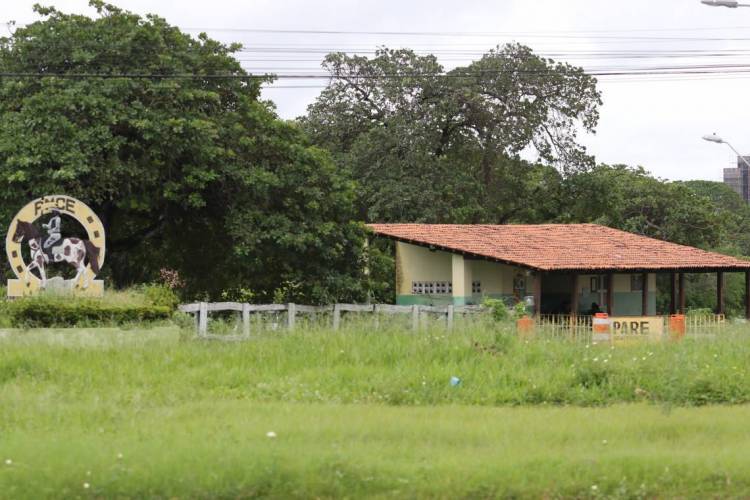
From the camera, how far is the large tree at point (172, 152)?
23.3 metres

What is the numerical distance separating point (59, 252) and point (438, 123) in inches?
934

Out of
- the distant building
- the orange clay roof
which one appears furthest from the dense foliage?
the distant building

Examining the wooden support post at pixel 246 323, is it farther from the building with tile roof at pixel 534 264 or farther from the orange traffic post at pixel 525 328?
the building with tile roof at pixel 534 264

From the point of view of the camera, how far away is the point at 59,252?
20.8 m

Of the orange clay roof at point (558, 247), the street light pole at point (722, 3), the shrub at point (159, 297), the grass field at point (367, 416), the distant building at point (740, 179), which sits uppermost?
the distant building at point (740, 179)

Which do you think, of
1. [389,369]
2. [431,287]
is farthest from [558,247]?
[389,369]

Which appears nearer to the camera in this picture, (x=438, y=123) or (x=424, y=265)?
(x=424, y=265)

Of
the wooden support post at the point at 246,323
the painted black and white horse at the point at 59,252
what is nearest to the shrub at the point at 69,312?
the painted black and white horse at the point at 59,252

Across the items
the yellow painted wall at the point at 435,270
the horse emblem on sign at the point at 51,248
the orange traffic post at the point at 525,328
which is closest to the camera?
the orange traffic post at the point at 525,328

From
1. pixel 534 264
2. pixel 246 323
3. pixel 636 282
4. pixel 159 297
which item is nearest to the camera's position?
pixel 246 323

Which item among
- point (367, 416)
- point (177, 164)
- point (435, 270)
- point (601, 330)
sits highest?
point (177, 164)

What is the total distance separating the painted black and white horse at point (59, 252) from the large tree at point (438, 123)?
20.5m

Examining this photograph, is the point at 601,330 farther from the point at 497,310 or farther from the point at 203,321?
the point at 203,321

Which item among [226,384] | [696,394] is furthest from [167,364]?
[696,394]
